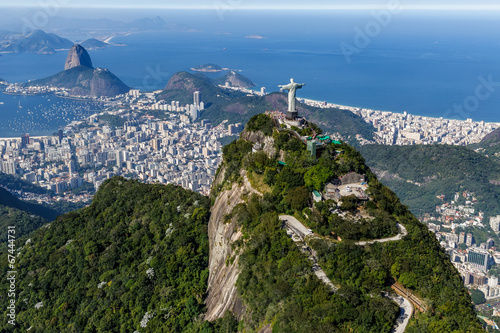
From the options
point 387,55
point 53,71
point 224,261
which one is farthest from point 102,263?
point 387,55

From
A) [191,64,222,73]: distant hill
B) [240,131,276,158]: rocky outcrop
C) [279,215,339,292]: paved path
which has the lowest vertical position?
[279,215,339,292]: paved path

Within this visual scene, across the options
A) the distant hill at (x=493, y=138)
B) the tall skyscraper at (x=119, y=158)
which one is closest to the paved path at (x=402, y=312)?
the tall skyscraper at (x=119, y=158)

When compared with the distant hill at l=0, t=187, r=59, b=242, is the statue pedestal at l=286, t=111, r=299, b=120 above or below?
above

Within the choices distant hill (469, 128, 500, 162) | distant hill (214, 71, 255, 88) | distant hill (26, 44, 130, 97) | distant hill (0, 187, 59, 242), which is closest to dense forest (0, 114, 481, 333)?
distant hill (0, 187, 59, 242)

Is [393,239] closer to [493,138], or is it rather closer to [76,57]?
[493,138]

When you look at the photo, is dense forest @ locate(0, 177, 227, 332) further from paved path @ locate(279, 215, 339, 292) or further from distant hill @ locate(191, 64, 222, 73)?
distant hill @ locate(191, 64, 222, 73)

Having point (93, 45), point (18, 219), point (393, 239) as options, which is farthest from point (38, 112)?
point (393, 239)
